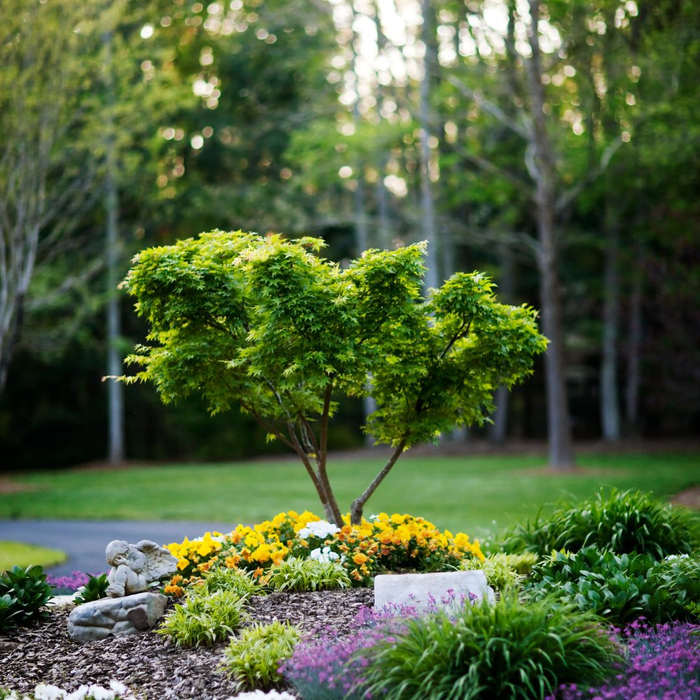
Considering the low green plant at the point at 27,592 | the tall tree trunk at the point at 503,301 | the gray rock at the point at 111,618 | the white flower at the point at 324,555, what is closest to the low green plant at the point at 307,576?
the white flower at the point at 324,555

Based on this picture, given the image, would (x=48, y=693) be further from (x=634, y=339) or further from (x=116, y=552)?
(x=634, y=339)

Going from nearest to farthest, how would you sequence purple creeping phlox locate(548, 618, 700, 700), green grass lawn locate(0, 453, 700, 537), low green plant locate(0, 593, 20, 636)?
purple creeping phlox locate(548, 618, 700, 700) < low green plant locate(0, 593, 20, 636) < green grass lawn locate(0, 453, 700, 537)

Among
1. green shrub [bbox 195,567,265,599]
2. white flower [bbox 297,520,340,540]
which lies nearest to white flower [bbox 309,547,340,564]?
white flower [bbox 297,520,340,540]

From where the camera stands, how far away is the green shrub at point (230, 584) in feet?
18.9

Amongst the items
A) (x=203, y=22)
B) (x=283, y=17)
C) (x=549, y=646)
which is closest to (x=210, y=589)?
(x=549, y=646)

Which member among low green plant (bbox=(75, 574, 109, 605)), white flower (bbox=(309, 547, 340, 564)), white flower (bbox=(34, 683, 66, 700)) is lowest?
white flower (bbox=(34, 683, 66, 700))

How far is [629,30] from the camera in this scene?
17.6 m

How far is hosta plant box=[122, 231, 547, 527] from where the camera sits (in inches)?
245

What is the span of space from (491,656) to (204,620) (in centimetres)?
199

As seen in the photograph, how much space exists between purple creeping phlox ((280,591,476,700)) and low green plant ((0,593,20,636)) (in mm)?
2224

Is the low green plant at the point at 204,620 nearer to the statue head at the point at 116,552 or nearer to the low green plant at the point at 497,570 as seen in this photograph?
the statue head at the point at 116,552

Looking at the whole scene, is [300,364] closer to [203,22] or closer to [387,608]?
[387,608]

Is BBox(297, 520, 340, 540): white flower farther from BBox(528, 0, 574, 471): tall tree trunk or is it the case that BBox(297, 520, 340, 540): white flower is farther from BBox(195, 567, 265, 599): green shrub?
BBox(528, 0, 574, 471): tall tree trunk

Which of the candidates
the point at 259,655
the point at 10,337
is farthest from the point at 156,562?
the point at 10,337
